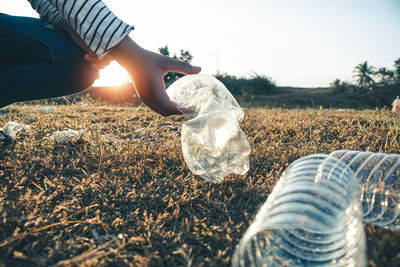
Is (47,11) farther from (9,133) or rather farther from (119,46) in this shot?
(9,133)

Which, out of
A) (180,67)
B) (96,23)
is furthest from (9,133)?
(180,67)

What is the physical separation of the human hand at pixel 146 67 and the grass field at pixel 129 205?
0.56 m

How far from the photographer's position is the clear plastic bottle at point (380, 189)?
126cm

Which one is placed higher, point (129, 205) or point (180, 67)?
point (180, 67)

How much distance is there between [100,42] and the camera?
134cm

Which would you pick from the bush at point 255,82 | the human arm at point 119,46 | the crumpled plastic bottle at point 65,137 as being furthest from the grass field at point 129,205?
the bush at point 255,82

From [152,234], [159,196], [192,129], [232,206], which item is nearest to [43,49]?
[192,129]

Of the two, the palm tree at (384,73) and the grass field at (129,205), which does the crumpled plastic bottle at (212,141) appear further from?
the palm tree at (384,73)

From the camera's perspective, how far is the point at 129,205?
4.66 ft

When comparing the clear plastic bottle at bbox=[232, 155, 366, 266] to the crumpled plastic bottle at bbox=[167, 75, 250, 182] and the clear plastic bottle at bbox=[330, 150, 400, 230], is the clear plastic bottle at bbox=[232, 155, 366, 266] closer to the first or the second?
the clear plastic bottle at bbox=[330, 150, 400, 230]

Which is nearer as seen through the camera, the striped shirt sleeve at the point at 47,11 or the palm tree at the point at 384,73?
the striped shirt sleeve at the point at 47,11

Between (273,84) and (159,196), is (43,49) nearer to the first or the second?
(159,196)

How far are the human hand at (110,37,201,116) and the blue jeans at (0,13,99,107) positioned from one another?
0.44 m

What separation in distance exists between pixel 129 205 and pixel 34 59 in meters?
1.15
